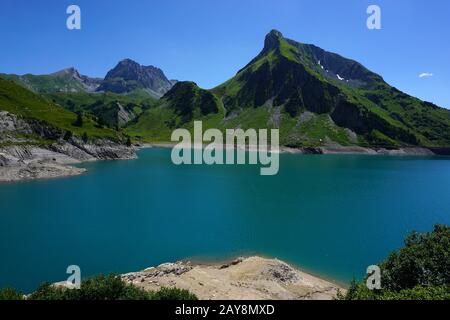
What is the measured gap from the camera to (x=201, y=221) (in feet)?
252

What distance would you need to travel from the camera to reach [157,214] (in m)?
82.3

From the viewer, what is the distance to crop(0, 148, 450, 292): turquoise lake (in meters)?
53.8

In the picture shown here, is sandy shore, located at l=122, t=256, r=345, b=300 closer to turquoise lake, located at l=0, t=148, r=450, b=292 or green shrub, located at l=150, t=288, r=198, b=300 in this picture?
turquoise lake, located at l=0, t=148, r=450, b=292

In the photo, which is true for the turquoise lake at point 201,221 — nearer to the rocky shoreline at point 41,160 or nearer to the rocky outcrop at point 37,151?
the rocky shoreline at point 41,160

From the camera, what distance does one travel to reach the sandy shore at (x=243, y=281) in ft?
126

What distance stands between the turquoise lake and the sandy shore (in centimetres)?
646

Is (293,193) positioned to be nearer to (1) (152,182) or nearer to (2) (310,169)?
(1) (152,182)

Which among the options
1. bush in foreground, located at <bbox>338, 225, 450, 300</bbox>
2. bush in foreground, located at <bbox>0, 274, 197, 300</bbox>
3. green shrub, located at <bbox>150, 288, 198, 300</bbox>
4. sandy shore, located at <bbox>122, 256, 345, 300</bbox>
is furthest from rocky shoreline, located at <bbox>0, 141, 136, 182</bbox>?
bush in foreground, located at <bbox>338, 225, 450, 300</bbox>

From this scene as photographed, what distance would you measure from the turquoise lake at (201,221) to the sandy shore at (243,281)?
6.46 m

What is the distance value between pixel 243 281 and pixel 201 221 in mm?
34366

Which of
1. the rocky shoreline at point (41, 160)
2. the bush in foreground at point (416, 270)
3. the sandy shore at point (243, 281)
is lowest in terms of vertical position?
the sandy shore at point (243, 281)

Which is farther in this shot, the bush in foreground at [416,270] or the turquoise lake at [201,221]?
the turquoise lake at [201,221]

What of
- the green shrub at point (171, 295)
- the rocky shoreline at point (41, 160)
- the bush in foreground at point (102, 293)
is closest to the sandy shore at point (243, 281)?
the bush in foreground at point (102, 293)
